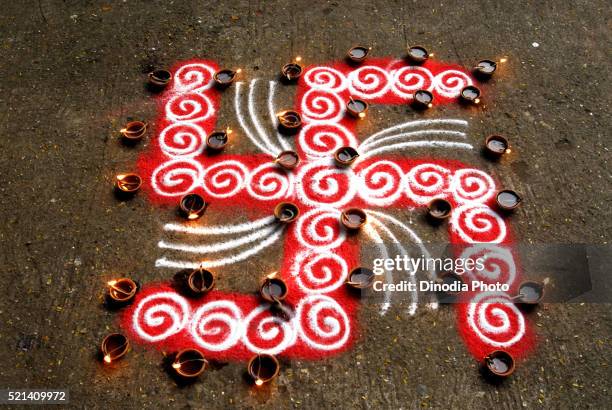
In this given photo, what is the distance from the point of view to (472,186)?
5.31 meters

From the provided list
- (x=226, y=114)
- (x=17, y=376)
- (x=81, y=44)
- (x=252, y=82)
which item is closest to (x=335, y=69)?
(x=252, y=82)

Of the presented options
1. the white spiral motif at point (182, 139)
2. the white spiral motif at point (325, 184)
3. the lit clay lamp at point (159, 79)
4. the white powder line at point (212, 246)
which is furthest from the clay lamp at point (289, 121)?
the lit clay lamp at point (159, 79)

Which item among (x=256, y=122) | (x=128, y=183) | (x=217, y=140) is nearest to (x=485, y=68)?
(x=256, y=122)

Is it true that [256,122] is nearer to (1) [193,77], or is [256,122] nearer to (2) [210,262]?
(1) [193,77]

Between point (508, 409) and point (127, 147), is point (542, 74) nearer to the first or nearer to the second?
point (508, 409)

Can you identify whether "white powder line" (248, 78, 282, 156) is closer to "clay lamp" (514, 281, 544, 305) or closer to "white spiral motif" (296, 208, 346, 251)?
"white spiral motif" (296, 208, 346, 251)

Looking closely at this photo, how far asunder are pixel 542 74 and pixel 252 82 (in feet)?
12.7

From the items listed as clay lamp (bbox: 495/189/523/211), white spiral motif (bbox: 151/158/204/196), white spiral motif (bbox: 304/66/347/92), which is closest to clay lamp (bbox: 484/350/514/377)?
clay lamp (bbox: 495/189/523/211)

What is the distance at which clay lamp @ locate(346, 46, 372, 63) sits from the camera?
6.43 metres

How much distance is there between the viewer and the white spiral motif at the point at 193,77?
6.18 metres

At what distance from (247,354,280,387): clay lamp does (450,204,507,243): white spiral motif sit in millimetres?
2299

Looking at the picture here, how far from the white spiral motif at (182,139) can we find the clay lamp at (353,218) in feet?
6.16

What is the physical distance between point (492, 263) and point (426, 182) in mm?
1129

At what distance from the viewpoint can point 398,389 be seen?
4.09m
